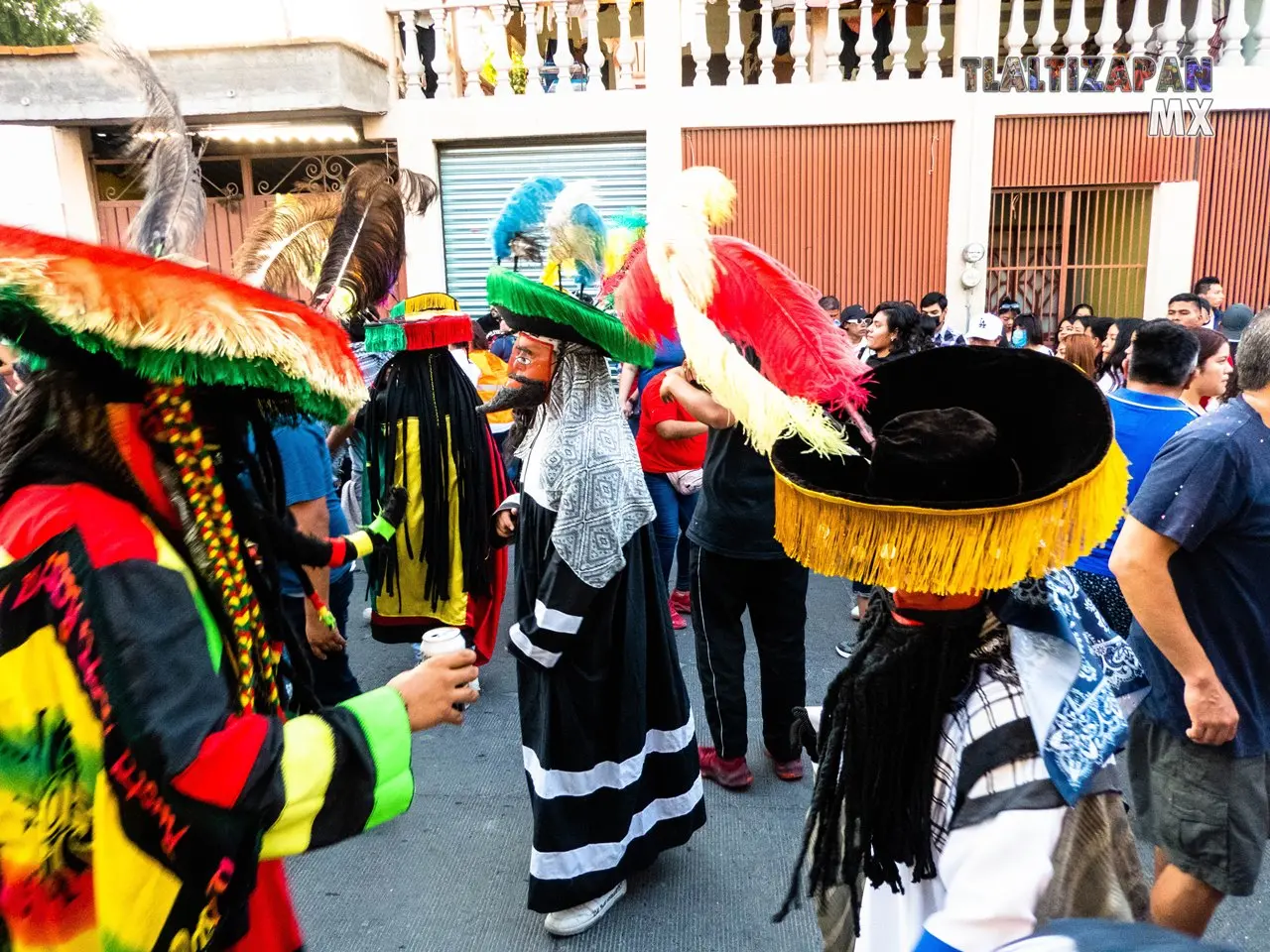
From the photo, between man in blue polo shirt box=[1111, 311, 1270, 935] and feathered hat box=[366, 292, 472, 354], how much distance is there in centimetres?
291

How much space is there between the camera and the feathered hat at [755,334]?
144 centimetres

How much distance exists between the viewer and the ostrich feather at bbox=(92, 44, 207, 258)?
166 centimetres

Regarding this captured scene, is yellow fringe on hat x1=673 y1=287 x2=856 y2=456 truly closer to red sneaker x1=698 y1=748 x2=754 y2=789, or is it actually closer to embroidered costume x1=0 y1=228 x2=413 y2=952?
embroidered costume x1=0 y1=228 x2=413 y2=952

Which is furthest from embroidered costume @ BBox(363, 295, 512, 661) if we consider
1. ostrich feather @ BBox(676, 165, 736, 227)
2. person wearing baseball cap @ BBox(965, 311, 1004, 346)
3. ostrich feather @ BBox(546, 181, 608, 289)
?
person wearing baseball cap @ BBox(965, 311, 1004, 346)

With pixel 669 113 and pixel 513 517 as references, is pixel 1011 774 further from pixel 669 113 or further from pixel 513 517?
pixel 669 113

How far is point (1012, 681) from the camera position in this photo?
4.57 feet

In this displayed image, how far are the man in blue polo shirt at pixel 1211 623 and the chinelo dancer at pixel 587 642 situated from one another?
1.35 m

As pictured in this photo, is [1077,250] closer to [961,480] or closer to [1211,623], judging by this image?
[1211,623]

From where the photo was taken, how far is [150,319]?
1.16 meters

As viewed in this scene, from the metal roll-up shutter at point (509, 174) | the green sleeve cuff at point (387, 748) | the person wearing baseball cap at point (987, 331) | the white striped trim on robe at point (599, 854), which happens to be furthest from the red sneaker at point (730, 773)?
the metal roll-up shutter at point (509, 174)

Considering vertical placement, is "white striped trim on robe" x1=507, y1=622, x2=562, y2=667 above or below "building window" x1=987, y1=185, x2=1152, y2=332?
below

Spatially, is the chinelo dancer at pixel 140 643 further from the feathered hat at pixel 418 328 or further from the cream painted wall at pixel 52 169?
the cream painted wall at pixel 52 169

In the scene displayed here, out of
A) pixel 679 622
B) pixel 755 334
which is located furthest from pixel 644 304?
pixel 679 622

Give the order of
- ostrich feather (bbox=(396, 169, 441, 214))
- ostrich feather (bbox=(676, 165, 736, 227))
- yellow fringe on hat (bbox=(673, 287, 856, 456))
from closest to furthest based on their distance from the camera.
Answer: yellow fringe on hat (bbox=(673, 287, 856, 456)) < ostrich feather (bbox=(676, 165, 736, 227)) < ostrich feather (bbox=(396, 169, 441, 214))
